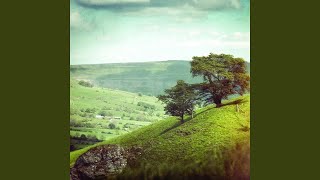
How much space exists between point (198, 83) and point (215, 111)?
0.74 m

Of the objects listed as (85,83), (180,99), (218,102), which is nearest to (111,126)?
(85,83)

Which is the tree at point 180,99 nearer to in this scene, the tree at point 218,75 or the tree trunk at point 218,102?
the tree at point 218,75

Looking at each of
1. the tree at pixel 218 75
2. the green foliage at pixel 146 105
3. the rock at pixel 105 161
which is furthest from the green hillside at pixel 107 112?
the tree at pixel 218 75

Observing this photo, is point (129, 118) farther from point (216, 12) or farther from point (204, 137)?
point (216, 12)

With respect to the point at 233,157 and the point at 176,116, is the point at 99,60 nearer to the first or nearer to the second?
the point at 176,116

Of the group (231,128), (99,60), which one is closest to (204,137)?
(231,128)

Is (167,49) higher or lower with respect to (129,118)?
higher

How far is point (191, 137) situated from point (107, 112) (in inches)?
78.2

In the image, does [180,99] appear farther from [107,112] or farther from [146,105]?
[107,112]

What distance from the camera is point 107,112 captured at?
17922 millimetres

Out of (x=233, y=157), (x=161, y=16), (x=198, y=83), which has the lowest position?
(x=233, y=157)

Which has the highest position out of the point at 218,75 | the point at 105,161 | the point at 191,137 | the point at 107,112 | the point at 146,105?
the point at 218,75

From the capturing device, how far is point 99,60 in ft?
59.5

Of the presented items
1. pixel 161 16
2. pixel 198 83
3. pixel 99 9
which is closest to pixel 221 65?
pixel 198 83
